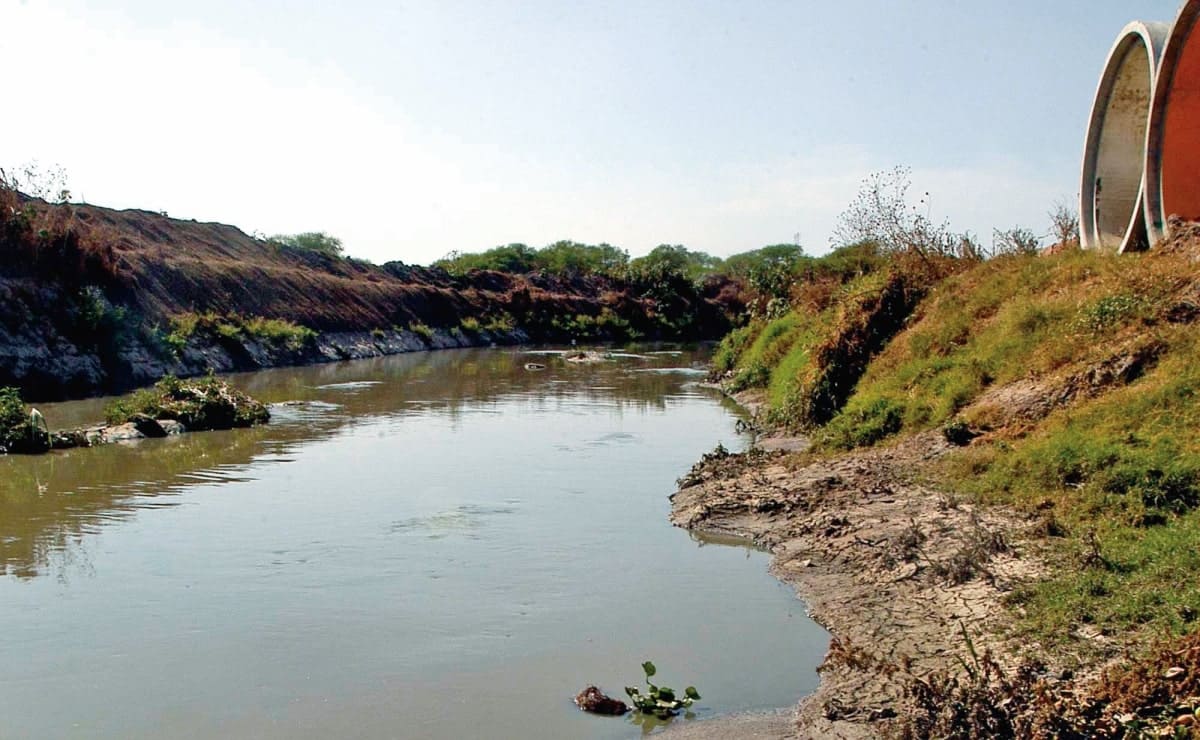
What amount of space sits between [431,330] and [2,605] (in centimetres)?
4171

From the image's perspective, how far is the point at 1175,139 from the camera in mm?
Answer: 13633

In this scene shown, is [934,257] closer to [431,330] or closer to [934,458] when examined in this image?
[934,458]

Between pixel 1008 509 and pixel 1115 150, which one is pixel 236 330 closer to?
pixel 1115 150

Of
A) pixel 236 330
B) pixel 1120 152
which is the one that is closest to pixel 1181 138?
pixel 1120 152

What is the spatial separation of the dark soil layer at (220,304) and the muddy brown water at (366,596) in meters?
10.3

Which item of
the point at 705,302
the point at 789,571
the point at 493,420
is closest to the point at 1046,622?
the point at 789,571

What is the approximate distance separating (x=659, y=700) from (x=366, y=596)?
3.12 metres

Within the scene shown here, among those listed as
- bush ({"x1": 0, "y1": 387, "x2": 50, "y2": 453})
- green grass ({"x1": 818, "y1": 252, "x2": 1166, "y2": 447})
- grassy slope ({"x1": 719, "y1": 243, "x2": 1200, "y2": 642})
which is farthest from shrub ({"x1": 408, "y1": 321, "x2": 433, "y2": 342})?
green grass ({"x1": 818, "y1": 252, "x2": 1166, "y2": 447})

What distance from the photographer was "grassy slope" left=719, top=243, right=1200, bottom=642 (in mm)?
6230

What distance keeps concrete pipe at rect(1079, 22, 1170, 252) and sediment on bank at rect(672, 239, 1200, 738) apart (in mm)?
2391

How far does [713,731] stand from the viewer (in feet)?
18.8

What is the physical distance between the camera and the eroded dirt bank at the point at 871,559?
231 inches

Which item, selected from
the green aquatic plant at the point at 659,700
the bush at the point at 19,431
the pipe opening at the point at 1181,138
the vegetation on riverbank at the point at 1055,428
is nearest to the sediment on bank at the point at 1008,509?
the vegetation on riverbank at the point at 1055,428

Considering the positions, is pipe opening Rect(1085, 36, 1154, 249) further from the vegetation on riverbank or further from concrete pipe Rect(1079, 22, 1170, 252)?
the vegetation on riverbank
